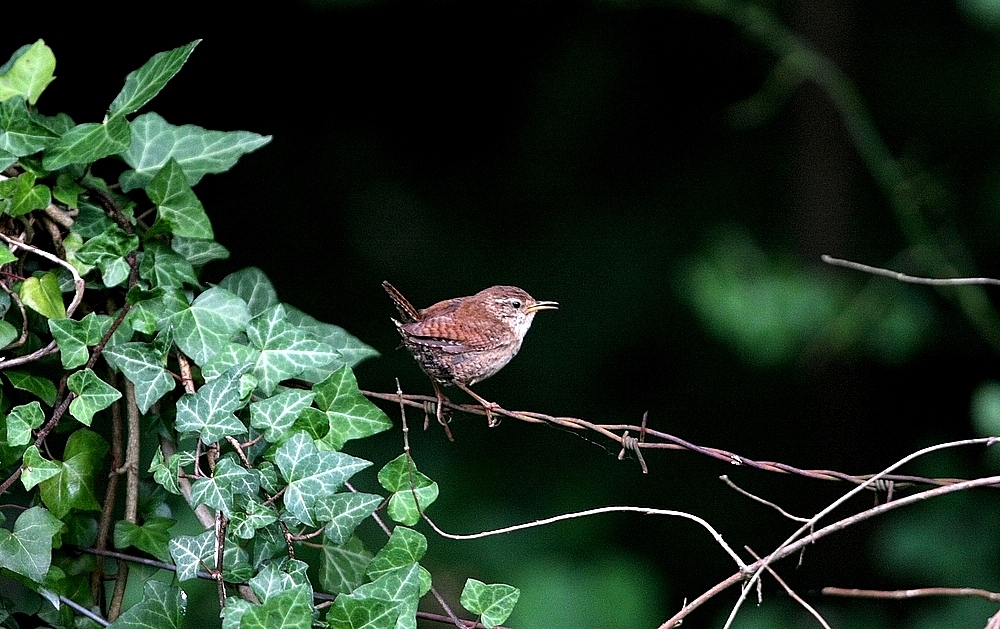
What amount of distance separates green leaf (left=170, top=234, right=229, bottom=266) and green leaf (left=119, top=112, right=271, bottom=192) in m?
0.11

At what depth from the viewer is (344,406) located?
1524 millimetres

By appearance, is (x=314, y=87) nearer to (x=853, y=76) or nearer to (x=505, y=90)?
(x=505, y=90)

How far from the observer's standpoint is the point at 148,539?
1483mm

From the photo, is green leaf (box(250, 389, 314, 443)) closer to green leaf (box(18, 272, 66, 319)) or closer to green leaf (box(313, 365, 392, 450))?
green leaf (box(313, 365, 392, 450))

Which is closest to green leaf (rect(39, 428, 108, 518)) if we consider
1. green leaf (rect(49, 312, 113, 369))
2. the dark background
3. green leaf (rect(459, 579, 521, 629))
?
green leaf (rect(49, 312, 113, 369))

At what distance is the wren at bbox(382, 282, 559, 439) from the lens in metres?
2.41

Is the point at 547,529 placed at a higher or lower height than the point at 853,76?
lower

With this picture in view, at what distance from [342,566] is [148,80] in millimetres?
777

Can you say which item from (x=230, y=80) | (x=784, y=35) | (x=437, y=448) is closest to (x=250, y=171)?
(x=230, y=80)

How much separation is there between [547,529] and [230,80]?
2393 millimetres

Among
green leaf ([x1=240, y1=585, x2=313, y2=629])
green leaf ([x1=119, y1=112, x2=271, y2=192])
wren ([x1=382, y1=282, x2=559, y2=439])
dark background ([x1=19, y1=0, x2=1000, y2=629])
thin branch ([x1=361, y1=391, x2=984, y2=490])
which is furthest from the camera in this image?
dark background ([x1=19, y1=0, x2=1000, y2=629])

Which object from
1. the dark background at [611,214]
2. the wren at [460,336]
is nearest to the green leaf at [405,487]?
the wren at [460,336]

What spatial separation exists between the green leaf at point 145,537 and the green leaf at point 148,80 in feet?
1.96

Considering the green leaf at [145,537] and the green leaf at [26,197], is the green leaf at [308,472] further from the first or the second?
the green leaf at [26,197]
